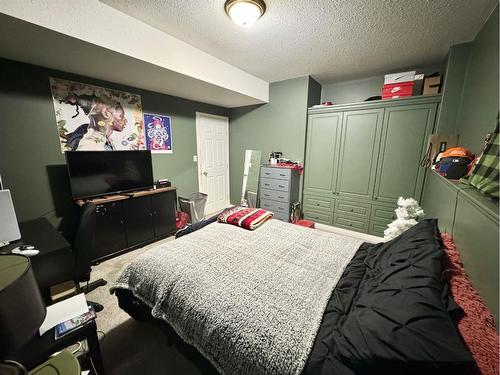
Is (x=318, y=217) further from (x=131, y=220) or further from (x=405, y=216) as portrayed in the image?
(x=131, y=220)

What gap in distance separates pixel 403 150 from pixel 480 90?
1080 millimetres

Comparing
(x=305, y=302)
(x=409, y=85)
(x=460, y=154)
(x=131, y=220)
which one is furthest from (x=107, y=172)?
(x=409, y=85)

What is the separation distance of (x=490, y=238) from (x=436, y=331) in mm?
462

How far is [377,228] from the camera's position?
10.4ft

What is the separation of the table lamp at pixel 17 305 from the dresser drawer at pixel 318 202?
3546mm

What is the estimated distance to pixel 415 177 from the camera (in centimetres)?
285

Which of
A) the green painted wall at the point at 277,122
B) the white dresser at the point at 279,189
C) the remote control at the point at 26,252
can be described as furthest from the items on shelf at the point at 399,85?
the remote control at the point at 26,252

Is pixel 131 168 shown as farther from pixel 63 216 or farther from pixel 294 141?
pixel 294 141

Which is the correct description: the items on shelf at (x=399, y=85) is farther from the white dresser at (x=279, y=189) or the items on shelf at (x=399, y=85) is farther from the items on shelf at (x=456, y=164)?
the white dresser at (x=279, y=189)

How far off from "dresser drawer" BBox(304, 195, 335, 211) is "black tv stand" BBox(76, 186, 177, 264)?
7.78 ft

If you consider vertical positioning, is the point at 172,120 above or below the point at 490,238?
above

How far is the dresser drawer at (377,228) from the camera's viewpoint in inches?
124

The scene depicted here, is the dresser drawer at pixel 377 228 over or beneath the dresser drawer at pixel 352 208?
beneath

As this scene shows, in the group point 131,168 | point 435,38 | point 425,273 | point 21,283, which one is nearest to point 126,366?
point 21,283
